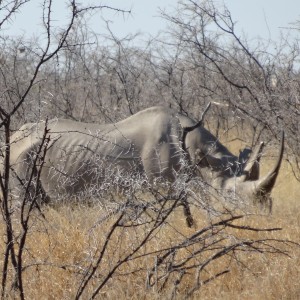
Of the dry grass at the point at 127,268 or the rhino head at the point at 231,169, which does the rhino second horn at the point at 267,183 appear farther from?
the dry grass at the point at 127,268

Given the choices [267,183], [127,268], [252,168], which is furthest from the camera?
[252,168]

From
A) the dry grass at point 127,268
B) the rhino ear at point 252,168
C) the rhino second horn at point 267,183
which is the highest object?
the rhino ear at point 252,168

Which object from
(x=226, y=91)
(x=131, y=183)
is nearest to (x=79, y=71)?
(x=226, y=91)

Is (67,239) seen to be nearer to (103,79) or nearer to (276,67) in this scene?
(276,67)

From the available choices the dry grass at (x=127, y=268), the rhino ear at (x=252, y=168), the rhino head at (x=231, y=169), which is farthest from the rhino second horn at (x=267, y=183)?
the dry grass at (x=127, y=268)

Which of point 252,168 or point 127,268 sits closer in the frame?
point 127,268

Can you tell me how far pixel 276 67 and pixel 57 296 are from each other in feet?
16.8

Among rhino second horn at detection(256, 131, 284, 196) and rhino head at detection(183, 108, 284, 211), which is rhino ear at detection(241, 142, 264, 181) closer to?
rhino head at detection(183, 108, 284, 211)

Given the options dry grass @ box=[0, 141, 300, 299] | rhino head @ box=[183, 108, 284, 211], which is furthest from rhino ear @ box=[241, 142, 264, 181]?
dry grass @ box=[0, 141, 300, 299]

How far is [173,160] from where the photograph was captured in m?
9.10

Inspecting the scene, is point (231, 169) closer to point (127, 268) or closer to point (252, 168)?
point (252, 168)

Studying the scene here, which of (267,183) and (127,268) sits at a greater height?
(267,183)

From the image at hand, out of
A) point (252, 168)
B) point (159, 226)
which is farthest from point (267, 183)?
point (159, 226)

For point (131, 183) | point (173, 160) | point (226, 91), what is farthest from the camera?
point (226, 91)
